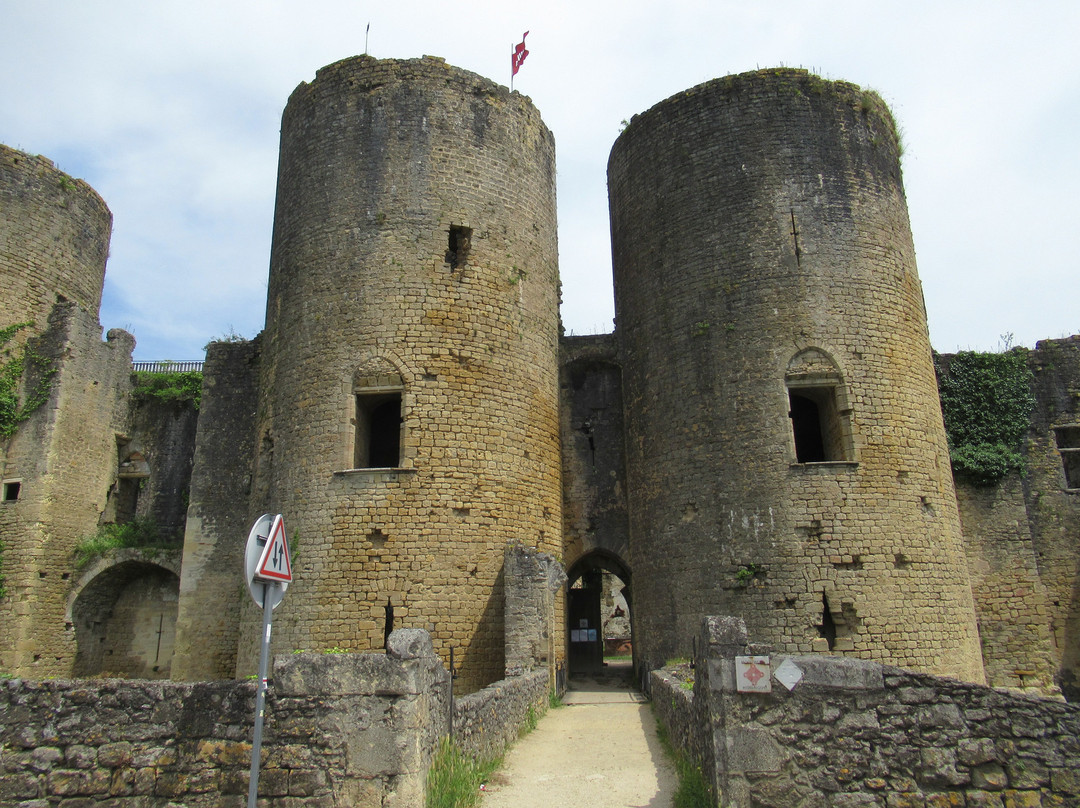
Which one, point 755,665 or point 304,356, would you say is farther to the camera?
point 304,356

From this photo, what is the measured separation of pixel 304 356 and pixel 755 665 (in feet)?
31.7

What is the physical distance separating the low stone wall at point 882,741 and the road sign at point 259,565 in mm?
3151

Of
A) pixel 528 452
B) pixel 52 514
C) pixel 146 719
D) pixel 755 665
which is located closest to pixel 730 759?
pixel 755 665

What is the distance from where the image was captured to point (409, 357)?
1259 cm

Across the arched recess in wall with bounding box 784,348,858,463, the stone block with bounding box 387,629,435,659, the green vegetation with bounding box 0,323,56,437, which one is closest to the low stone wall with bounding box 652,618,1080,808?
the stone block with bounding box 387,629,435,659

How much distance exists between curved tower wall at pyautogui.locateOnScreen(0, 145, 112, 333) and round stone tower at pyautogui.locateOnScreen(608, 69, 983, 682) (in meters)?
12.4

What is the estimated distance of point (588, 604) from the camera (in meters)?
18.6

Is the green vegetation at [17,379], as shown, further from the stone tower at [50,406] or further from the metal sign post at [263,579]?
the metal sign post at [263,579]

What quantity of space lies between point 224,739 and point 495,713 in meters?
3.28

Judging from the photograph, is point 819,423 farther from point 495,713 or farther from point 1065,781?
point 1065,781

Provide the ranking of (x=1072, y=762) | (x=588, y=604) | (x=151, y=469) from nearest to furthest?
(x=1072, y=762) < (x=151, y=469) < (x=588, y=604)

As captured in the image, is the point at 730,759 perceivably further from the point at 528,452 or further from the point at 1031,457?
the point at 1031,457

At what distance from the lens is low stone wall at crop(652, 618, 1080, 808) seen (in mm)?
5250

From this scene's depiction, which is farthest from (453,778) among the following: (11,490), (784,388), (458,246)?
(11,490)
